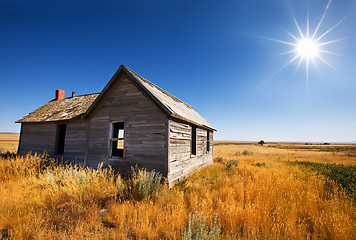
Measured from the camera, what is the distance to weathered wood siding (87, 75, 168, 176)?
21.4 feet

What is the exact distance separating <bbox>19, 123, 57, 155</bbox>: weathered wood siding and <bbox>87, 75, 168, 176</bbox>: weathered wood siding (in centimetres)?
405

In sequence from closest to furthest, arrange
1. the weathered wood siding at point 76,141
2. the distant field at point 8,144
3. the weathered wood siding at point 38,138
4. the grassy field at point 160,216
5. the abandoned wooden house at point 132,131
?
the grassy field at point 160,216, the abandoned wooden house at point 132,131, the weathered wood siding at point 76,141, the weathered wood siding at point 38,138, the distant field at point 8,144

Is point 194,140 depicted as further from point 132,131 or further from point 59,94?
point 59,94

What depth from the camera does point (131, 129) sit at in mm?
7145

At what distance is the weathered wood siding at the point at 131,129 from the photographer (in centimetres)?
652

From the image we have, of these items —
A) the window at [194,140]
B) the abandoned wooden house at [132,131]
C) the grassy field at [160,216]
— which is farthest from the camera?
the window at [194,140]

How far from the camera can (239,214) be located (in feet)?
12.4

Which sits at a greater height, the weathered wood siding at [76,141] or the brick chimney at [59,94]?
the brick chimney at [59,94]

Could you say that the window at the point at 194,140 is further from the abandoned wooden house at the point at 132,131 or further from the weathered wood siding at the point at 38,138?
the weathered wood siding at the point at 38,138

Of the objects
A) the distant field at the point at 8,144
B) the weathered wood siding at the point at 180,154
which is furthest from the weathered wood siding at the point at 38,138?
the distant field at the point at 8,144

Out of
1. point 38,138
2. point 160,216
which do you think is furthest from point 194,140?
point 38,138

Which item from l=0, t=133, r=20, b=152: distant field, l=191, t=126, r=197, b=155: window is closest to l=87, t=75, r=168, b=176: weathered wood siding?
l=191, t=126, r=197, b=155: window

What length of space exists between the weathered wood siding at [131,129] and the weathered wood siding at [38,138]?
4051mm

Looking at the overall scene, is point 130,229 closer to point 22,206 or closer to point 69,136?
point 22,206
